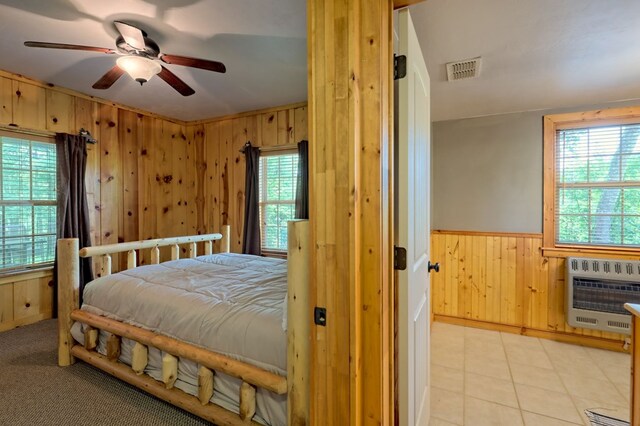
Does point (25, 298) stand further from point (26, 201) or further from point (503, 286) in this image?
point (503, 286)

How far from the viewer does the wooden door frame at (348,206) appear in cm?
99

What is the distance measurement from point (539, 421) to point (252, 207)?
11.0 ft

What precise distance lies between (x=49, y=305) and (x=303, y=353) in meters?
3.35

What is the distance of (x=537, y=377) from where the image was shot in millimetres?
2355

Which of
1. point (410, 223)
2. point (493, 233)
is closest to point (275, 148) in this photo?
point (493, 233)

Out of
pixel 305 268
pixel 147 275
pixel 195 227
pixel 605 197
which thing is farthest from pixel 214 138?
pixel 605 197

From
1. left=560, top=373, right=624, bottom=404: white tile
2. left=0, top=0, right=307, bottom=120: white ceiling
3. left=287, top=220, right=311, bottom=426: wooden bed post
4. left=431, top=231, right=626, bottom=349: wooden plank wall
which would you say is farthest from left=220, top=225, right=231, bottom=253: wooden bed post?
left=560, top=373, right=624, bottom=404: white tile

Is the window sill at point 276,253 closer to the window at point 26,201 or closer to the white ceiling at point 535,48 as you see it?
the window at point 26,201

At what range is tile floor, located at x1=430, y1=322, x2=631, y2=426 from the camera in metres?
1.94

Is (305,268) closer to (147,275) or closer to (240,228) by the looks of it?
(147,275)

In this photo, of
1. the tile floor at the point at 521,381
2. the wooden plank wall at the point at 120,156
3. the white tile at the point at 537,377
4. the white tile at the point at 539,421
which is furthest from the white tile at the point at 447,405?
the wooden plank wall at the point at 120,156

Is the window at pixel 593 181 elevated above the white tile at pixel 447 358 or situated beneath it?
elevated above

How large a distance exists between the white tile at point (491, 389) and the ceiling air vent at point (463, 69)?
2323 mm

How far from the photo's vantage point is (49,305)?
3213mm
